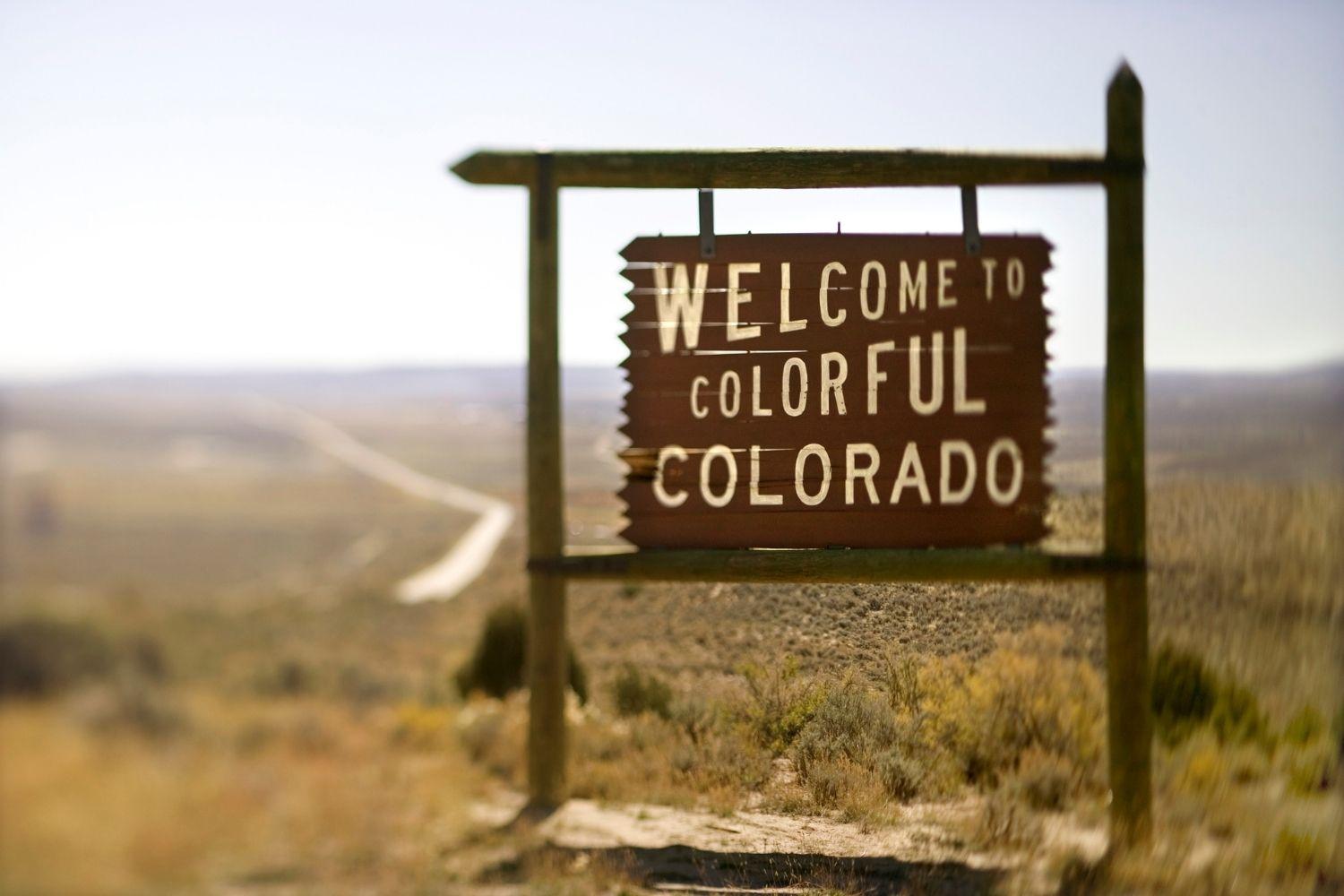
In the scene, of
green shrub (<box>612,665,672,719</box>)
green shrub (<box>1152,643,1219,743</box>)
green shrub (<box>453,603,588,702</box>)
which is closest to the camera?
green shrub (<box>612,665,672,719</box>)

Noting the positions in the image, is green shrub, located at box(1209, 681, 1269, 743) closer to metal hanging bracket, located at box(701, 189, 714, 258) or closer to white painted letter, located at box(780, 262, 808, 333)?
white painted letter, located at box(780, 262, 808, 333)

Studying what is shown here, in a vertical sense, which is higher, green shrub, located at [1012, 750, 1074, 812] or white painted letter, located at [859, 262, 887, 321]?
white painted letter, located at [859, 262, 887, 321]

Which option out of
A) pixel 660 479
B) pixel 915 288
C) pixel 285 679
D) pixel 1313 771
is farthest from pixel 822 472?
pixel 285 679

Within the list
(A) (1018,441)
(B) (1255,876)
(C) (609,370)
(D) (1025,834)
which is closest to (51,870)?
(C) (609,370)

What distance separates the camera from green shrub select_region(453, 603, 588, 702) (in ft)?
26.7

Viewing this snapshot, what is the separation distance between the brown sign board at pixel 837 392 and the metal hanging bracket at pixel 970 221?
30mm

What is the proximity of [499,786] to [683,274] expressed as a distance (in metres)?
3.34

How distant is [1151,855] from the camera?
408 cm

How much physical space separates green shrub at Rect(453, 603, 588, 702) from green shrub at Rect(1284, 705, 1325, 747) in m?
5.07

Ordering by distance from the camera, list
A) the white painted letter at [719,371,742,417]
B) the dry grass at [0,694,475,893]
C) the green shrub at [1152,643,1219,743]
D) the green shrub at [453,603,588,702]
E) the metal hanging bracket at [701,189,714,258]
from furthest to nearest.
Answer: the green shrub at [453,603,588,702]
the green shrub at [1152,643,1219,743]
the metal hanging bracket at [701,189,714,258]
the white painted letter at [719,371,742,417]
the dry grass at [0,694,475,893]

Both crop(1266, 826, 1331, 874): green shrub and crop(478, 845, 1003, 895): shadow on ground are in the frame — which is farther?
crop(1266, 826, 1331, 874): green shrub

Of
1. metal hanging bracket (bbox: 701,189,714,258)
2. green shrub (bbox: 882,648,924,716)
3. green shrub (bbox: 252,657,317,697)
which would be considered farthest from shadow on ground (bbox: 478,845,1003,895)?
green shrub (bbox: 252,657,317,697)

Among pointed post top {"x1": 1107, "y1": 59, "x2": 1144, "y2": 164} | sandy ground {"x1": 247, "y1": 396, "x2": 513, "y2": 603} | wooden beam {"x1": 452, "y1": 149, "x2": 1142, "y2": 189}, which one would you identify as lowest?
sandy ground {"x1": 247, "y1": 396, "x2": 513, "y2": 603}

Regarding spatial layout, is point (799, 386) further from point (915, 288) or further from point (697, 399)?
point (915, 288)
